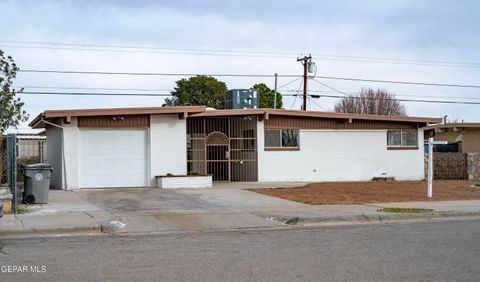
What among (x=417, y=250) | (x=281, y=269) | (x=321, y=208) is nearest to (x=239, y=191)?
(x=321, y=208)

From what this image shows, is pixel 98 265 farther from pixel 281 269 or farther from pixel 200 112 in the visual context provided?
pixel 200 112

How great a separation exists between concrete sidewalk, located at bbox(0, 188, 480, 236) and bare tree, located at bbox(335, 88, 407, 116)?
42.8m

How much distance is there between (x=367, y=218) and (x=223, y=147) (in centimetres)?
1169

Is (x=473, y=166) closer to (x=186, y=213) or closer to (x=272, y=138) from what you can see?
(x=272, y=138)

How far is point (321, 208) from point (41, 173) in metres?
7.96

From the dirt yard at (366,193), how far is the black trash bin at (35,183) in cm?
758

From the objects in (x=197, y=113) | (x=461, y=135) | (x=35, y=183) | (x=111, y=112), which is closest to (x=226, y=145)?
(x=197, y=113)

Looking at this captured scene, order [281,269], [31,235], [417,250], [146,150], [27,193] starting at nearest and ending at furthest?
[281,269] → [417,250] → [31,235] → [27,193] → [146,150]

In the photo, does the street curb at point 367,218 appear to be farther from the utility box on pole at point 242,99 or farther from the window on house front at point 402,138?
the utility box on pole at point 242,99

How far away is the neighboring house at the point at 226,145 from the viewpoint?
2181cm

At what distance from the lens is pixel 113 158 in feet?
72.5

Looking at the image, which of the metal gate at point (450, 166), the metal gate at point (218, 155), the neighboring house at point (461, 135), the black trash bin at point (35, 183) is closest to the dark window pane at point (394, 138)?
the metal gate at point (450, 166)

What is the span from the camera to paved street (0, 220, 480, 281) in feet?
25.8

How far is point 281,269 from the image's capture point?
8.26 metres
